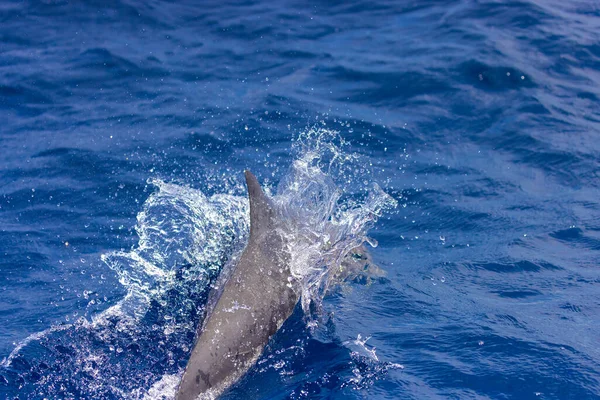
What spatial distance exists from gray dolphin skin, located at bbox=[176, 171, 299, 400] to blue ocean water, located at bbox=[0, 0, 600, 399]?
191 millimetres

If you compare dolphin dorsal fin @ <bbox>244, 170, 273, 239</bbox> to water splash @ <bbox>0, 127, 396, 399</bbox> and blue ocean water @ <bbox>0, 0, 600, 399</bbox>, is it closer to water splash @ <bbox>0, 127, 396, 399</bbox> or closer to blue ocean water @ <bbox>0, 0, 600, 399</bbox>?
water splash @ <bbox>0, 127, 396, 399</bbox>

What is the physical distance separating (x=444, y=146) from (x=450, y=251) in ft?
10.1

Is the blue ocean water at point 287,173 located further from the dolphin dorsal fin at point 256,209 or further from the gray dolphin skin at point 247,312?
the dolphin dorsal fin at point 256,209

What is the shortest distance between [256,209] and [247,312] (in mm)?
956

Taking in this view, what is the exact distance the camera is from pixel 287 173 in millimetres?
7621

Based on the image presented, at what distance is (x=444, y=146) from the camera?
36.4ft

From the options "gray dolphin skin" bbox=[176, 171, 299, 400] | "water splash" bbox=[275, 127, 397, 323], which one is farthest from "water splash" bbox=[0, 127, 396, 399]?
"gray dolphin skin" bbox=[176, 171, 299, 400]

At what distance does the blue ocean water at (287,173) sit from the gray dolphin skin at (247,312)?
191 mm

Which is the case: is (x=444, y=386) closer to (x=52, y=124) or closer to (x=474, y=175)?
(x=474, y=175)

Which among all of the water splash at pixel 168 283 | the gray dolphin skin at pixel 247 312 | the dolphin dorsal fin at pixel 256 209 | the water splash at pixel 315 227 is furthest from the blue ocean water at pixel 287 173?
the dolphin dorsal fin at pixel 256 209

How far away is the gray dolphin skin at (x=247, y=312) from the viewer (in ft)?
16.5

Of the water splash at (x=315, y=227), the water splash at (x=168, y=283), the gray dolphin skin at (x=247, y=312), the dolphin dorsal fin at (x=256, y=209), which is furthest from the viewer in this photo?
the water splash at (x=315, y=227)

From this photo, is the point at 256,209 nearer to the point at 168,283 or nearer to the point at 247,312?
the point at 247,312

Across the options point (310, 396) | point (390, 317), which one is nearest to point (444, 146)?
point (390, 317)
